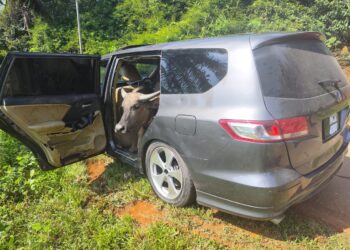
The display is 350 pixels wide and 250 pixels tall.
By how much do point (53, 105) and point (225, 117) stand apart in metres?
2.16

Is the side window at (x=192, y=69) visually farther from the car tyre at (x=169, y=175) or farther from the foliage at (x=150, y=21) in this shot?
the foliage at (x=150, y=21)

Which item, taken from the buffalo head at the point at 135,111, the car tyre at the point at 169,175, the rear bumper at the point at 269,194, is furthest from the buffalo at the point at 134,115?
the rear bumper at the point at 269,194

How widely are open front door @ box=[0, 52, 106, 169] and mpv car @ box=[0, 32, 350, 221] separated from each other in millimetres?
13

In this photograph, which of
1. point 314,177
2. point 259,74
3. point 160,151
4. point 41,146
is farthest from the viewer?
point 41,146

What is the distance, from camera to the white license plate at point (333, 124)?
2.73 m

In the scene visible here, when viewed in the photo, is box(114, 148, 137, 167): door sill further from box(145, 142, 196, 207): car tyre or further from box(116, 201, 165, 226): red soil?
box(116, 201, 165, 226): red soil

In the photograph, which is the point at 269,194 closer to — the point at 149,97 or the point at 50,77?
the point at 149,97

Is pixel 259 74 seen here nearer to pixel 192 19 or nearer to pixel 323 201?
pixel 323 201

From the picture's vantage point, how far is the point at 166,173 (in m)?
3.23

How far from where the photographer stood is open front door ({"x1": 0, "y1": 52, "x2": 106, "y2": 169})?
3213 millimetres

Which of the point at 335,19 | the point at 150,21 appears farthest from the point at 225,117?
the point at 150,21

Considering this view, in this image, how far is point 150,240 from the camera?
9.23 feet

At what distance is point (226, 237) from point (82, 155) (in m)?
2.12

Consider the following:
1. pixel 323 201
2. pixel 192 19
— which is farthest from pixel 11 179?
pixel 192 19
